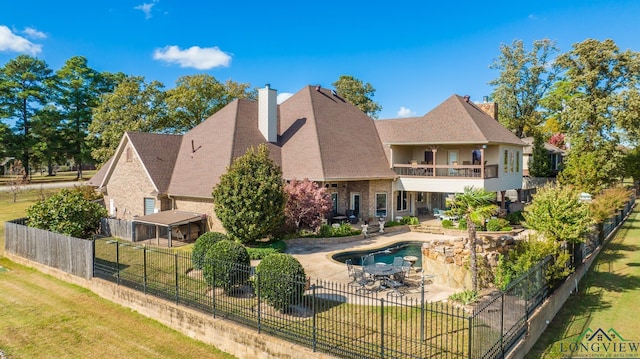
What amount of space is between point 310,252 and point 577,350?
41.1ft

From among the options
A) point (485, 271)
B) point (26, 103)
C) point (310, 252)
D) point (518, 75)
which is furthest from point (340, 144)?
point (26, 103)

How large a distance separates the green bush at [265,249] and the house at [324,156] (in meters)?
4.77

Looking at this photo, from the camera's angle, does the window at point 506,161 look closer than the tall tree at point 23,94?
Yes

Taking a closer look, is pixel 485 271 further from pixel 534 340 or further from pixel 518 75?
pixel 518 75

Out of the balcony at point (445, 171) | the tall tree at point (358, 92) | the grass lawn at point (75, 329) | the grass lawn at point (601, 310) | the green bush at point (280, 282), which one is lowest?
the grass lawn at point (75, 329)

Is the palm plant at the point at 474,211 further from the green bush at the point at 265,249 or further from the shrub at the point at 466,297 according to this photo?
the green bush at the point at 265,249

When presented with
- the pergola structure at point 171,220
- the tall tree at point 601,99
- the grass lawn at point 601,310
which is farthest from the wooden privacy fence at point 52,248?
the tall tree at point 601,99

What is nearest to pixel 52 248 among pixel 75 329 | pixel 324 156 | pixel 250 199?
pixel 75 329

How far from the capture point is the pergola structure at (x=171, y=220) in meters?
22.5

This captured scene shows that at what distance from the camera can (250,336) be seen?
10367 mm

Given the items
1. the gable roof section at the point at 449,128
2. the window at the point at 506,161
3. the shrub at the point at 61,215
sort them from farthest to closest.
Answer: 1. the window at the point at 506,161
2. the gable roof section at the point at 449,128
3. the shrub at the point at 61,215

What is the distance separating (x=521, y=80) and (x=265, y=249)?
40265 millimetres

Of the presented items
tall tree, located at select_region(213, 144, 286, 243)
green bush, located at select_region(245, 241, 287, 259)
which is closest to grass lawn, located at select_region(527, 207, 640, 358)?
green bush, located at select_region(245, 241, 287, 259)

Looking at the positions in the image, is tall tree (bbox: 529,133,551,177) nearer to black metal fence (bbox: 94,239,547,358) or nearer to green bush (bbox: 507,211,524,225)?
green bush (bbox: 507,211,524,225)
